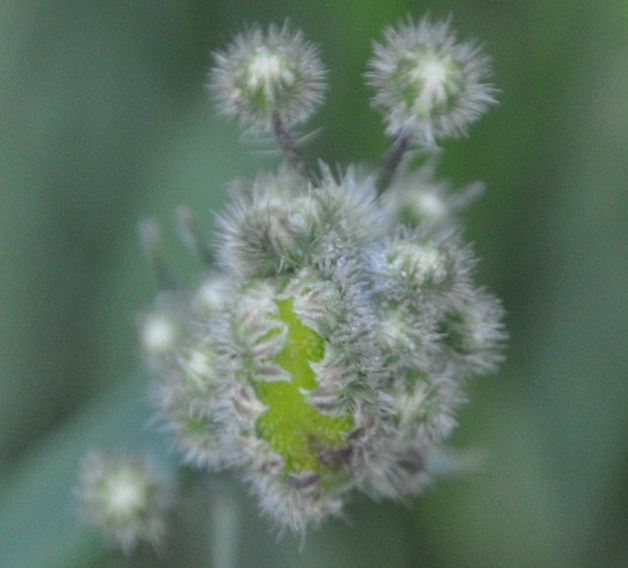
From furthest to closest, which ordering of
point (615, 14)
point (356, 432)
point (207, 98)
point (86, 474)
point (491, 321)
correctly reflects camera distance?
1. point (207, 98)
2. point (615, 14)
3. point (86, 474)
4. point (491, 321)
5. point (356, 432)

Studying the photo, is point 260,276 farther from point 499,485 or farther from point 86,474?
point 499,485

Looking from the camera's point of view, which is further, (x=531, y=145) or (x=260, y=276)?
(x=531, y=145)

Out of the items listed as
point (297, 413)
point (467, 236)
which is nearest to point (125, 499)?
point (297, 413)

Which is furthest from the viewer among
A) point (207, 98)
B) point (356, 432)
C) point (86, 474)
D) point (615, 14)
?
point (207, 98)

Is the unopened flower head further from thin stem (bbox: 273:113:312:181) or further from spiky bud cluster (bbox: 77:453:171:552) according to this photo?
spiky bud cluster (bbox: 77:453:171:552)

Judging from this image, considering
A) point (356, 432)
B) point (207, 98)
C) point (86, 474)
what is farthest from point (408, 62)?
point (207, 98)

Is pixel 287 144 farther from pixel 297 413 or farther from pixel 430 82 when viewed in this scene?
pixel 297 413
